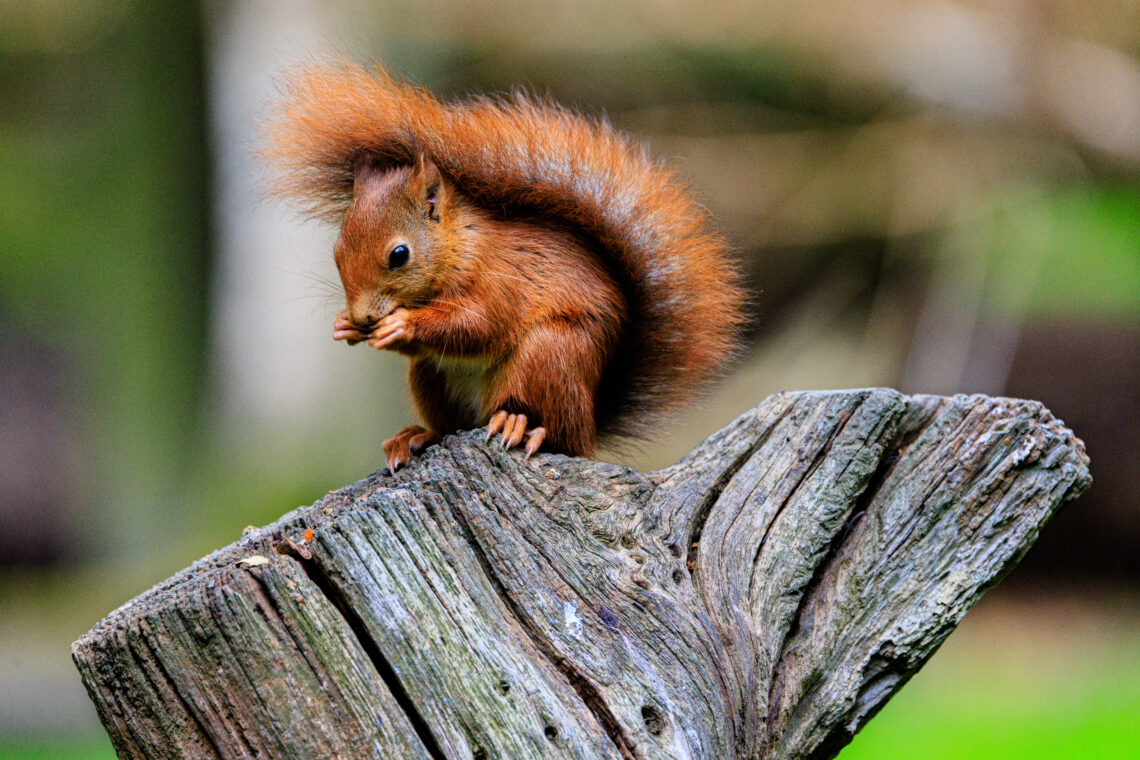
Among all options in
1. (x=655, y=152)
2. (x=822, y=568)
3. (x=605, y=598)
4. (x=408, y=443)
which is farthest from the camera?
(x=655, y=152)

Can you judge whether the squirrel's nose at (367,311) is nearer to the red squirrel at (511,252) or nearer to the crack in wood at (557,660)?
the red squirrel at (511,252)

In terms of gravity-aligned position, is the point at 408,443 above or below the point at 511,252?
below

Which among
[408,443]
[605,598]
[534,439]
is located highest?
[408,443]

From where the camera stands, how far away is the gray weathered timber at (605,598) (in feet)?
3.25

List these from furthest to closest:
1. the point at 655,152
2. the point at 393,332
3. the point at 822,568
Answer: the point at 655,152 < the point at 393,332 < the point at 822,568

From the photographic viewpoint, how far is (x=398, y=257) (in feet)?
5.08

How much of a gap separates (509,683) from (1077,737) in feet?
6.84

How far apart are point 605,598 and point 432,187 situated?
0.80 meters

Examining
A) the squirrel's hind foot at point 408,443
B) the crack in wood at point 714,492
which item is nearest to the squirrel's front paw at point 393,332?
the squirrel's hind foot at point 408,443

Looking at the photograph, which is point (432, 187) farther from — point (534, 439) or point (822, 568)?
point (822, 568)

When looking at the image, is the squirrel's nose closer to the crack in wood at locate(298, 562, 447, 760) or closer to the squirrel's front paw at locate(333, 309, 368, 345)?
the squirrel's front paw at locate(333, 309, 368, 345)

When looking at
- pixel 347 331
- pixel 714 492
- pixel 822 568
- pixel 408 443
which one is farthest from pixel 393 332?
pixel 822 568

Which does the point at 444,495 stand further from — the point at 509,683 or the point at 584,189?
the point at 584,189

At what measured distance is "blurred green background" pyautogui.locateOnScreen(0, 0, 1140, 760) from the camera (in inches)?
138
